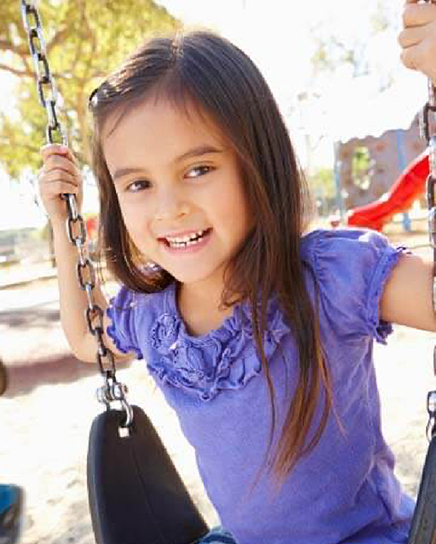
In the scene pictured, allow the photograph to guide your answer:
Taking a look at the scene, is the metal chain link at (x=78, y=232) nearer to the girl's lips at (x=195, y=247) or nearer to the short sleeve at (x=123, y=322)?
the short sleeve at (x=123, y=322)

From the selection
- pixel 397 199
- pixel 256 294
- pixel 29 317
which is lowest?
pixel 29 317

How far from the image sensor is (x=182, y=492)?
0.84m

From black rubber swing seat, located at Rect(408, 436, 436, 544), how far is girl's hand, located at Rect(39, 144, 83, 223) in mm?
569

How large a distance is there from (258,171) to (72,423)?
1617mm

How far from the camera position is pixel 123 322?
854mm

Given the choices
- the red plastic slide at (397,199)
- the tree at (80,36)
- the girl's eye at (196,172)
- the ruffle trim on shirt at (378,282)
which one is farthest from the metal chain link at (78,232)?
the tree at (80,36)

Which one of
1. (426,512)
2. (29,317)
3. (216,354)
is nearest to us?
(426,512)

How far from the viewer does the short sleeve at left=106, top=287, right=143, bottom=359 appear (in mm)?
852

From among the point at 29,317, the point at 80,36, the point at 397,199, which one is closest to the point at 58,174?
the point at 29,317

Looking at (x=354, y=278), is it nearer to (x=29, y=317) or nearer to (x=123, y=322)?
(x=123, y=322)

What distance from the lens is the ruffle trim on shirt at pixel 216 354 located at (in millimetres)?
692

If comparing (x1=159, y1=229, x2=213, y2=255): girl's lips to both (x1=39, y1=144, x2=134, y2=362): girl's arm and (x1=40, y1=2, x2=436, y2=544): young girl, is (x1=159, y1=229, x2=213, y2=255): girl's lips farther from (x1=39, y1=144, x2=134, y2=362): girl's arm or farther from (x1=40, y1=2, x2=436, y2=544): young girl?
(x1=39, y1=144, x2=134, y2=362): girl's arm

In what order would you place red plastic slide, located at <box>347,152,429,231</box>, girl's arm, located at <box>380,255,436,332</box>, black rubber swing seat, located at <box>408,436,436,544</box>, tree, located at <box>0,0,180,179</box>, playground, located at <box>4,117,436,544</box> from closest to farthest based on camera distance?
black rubber swing seat, located at <box>408,436,436,544</box> → girl's arm, located at <box>380,255,436,332</box> → playground, located at <box>4,117,436,544</box> → red plastic slide, located at <box>347,152,429,231</box> → tree, located at <box>0,0,180,179</box>

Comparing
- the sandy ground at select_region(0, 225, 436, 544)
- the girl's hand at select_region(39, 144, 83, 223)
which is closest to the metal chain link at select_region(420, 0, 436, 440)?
the girl's hand at select_region(39, 144, 83, 223)
